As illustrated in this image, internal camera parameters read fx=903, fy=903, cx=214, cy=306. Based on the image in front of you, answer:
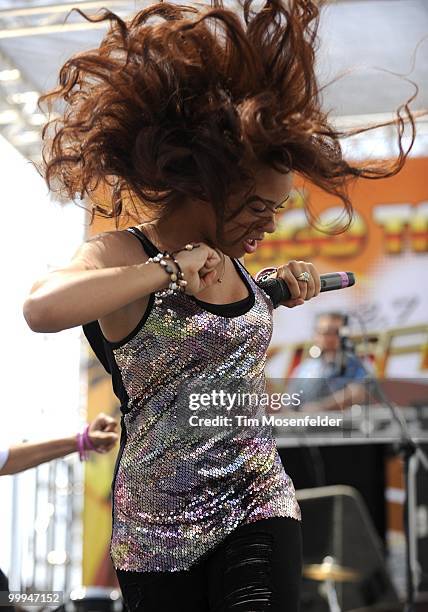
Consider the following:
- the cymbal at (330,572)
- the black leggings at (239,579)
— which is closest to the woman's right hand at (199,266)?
the black leggings at (239,579)

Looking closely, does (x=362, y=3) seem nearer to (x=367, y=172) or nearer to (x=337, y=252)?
(x=337, y=252)

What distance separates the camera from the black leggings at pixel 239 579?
137 cm

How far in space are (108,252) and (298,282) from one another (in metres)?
0.40

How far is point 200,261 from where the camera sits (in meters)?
1.33

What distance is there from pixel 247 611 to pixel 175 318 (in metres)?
0.45

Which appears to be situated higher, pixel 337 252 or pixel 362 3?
pixel 362 3

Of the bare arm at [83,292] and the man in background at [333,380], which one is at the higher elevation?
the bare arm at [83,292]

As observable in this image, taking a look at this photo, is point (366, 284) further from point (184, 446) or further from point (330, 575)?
point (184, 446)

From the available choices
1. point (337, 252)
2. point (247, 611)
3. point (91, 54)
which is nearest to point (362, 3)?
point (337, 252)

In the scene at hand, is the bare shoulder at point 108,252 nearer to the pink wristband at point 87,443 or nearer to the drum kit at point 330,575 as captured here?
the pink wristband at point 87,443

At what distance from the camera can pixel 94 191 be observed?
5.17 feet

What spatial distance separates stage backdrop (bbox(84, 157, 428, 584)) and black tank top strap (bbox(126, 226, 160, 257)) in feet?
10.7

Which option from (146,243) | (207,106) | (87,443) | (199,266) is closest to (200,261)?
(199,266)

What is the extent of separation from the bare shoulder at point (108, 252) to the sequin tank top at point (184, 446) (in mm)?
79
